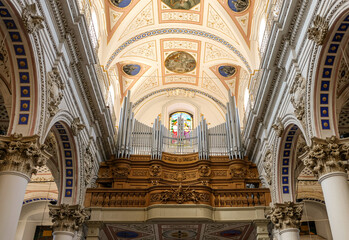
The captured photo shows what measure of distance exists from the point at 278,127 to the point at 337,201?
424cm

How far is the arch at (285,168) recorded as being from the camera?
12.5 m

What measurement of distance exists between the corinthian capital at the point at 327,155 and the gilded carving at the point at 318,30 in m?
2.35

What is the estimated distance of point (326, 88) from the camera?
934 cm

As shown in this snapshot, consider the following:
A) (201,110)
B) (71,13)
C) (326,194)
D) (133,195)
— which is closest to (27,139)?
(71,13)

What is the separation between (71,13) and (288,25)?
6062 mm

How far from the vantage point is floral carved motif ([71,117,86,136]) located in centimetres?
1196

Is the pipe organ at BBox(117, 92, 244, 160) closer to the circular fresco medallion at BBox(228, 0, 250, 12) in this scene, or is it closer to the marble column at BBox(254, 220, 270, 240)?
the marble column at BBox(254, 220, 270, 240)

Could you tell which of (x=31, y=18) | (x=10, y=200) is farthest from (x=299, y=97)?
(x=10, y=200)

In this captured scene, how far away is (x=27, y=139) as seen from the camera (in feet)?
28.2

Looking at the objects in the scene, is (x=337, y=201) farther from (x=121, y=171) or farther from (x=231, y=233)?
(x=121, y=171)

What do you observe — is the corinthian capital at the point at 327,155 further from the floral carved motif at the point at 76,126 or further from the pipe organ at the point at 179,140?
the pipe organ at the point at 179,140

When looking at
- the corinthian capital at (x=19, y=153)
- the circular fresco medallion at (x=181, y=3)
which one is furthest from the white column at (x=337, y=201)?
the circular fresco medallion at (x=181, y=3)

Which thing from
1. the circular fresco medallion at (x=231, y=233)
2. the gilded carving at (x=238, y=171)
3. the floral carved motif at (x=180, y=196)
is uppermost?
the gilded carving at (x=238, y=171)

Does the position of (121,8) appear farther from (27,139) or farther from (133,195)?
(27,139)
